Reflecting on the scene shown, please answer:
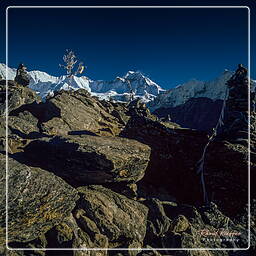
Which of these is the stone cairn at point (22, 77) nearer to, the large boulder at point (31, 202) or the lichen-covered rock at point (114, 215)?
the large boulder at point (31, 202)

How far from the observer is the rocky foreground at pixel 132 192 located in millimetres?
7113

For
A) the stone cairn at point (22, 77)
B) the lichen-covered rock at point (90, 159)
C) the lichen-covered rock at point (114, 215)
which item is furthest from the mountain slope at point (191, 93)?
the lichen-covered rock at point (114, 215)

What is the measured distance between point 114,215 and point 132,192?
171 cm

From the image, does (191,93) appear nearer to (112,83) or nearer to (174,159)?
(112,83)

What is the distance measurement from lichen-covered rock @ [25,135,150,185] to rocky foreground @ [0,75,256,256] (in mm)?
45

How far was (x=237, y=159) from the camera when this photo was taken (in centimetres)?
1018

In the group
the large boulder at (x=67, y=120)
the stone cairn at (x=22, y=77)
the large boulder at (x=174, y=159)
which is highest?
the stone cairn at (x=22, y=77)

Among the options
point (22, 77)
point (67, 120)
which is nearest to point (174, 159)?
point (67, 120)

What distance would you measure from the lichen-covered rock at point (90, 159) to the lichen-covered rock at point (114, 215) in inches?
27.6

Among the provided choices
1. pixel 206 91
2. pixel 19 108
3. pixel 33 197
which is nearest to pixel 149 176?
pixel 33 197

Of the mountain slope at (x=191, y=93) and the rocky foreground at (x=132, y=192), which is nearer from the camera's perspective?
the rocky foreground at (x=132, y=192)

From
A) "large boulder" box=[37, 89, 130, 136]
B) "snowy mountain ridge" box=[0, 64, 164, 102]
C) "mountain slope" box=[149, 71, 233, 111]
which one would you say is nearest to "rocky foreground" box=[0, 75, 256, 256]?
"snowy mountain ridge" box=[0, 64, 164, 102]

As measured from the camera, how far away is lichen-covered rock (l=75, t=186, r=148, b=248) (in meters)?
7.88

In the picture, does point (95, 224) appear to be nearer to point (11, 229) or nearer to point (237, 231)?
point (11, 229)
